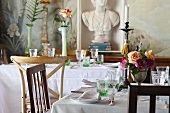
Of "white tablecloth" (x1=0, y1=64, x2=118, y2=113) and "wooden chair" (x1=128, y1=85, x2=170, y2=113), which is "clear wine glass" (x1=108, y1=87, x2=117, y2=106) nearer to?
"wooden chair" (x1=128, y1=85, x2=170, y2=113)

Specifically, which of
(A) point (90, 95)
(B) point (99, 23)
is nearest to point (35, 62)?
(A) point (90, 95)

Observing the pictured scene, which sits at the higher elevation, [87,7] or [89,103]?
[87,7]

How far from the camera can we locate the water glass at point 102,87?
1.83m

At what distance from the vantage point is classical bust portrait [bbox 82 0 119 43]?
459cm

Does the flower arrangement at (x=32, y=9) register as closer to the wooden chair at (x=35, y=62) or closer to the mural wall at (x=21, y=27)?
the mural wall at (x=21, y=27)

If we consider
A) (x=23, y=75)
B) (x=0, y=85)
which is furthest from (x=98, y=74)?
(x=0, y=85)

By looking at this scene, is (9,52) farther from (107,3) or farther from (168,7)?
(168,7)

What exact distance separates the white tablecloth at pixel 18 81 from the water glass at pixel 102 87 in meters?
1.32

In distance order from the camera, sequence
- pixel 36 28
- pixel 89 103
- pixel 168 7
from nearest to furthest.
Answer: pixel 89 103
pixel 168 7
pixel 36 28

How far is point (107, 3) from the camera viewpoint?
4703 mm

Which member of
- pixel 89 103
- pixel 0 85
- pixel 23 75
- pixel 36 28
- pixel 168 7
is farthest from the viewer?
pixel 36 28

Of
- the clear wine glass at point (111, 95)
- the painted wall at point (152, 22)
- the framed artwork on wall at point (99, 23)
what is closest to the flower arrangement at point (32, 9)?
the framed artwork on wall at point (99, 23)

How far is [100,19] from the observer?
15.1 feet

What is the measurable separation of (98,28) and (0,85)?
1.86 m
